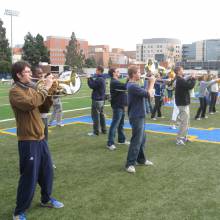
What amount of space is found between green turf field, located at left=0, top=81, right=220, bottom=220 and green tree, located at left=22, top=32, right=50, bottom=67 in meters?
64.3

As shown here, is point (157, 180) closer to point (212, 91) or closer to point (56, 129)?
point (56, 129)

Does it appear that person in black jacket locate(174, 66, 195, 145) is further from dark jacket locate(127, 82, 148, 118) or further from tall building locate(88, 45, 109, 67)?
tall building locate(88, 45, 109, 67)

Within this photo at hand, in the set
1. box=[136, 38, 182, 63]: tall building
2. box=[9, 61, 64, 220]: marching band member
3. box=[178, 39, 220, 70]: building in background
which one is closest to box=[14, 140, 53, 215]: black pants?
box=[9, 61, 64, 220]: marching band member

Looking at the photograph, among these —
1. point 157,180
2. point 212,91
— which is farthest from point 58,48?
point 157,180

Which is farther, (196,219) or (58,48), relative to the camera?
(58,48)

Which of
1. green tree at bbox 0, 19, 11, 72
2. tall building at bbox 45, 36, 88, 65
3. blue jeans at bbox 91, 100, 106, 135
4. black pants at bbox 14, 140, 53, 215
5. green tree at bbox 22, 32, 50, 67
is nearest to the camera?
black pants at bbox 14, 140, 53, 215

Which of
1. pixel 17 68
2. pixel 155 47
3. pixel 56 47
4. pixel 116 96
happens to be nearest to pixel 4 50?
pixel 56 47

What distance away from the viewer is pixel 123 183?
545 cm

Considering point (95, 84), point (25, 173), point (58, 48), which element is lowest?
point (25, 173)

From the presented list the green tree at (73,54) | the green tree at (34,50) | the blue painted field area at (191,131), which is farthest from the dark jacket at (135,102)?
the green tree at (73,54)

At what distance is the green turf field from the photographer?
4.36 meters

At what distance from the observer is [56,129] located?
33.3 feet

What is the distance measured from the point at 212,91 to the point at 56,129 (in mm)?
7327

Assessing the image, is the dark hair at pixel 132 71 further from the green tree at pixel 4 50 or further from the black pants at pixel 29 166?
the green tree at pixel 4 50
